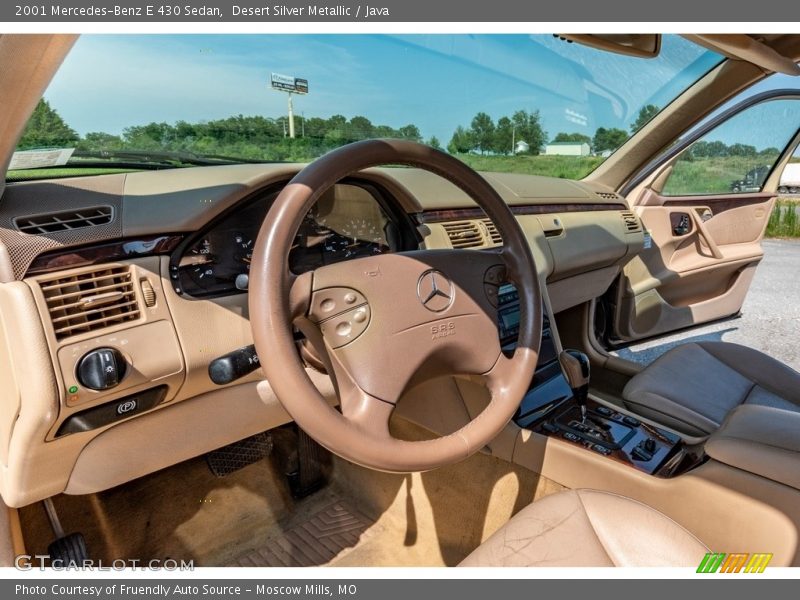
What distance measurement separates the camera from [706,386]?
1.98 meters

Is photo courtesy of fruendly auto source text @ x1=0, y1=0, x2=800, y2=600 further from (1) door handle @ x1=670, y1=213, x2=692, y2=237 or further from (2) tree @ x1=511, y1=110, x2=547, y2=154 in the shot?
(1) door handle @ x1=670, y1=213, x2=692, y2=237

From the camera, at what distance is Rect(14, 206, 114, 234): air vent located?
1150mm

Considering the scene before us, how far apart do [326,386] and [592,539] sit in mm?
703

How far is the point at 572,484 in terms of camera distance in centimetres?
144

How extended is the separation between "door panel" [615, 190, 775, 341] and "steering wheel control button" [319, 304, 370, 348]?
2468 mm

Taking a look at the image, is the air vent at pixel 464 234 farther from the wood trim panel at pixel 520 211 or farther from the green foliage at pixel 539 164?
the green foliage at pixel 539 164

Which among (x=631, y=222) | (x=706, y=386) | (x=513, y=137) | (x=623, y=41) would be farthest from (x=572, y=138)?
(x=623, y=41)

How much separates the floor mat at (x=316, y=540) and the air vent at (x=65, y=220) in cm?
130

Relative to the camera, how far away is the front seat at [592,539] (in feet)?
3.79

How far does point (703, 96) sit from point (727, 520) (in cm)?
221

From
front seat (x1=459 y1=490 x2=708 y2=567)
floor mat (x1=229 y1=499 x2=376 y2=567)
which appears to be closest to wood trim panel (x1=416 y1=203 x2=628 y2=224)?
front seat (x1=459 y1=490 x2=708 y2=567)

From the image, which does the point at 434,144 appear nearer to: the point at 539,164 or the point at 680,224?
the point at 539,164

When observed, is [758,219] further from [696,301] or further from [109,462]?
[109,462]

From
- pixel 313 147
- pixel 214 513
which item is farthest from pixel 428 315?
pixel 214 513
